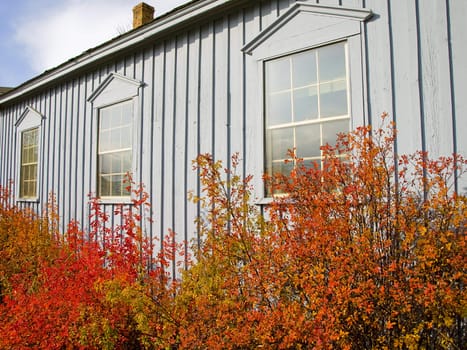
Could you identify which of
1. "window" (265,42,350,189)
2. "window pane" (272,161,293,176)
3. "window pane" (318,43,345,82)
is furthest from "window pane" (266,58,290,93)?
"window pane" (272,161,293,176)

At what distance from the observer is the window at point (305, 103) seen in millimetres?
4137

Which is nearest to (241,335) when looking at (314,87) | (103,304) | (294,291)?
(294,291)

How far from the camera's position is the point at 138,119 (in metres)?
6.08

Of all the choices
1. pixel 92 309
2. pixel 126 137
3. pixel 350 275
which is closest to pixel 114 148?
pixel 126 137

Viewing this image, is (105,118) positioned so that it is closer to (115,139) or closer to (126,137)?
(115,139)

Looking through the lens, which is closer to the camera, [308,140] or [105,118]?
[308,140]

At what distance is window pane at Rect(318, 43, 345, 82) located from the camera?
4.14 meters

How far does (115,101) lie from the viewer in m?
6.55

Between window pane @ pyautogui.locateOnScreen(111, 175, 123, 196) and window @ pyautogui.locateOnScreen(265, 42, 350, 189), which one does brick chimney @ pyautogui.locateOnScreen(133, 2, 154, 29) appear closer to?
window pane @ pyautogui.locateOnScreen(111, 175, 123, 196)

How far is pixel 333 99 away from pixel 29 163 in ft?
25.7

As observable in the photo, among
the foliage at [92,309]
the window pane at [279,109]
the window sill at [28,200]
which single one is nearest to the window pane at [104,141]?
the foliage at [92,309]

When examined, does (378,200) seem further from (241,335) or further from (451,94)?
(241,335)

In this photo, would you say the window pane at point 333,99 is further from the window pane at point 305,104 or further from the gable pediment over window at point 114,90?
the gable pediment over window at point 114,90

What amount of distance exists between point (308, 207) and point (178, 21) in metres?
3.69
